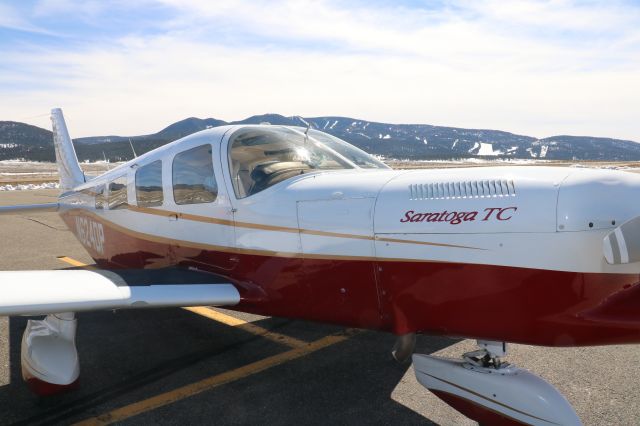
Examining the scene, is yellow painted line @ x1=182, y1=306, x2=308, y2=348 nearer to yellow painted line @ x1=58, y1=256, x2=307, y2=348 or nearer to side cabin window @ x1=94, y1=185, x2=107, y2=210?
yellow painted line @ x1=58, y1=256, x2=307, y2=348

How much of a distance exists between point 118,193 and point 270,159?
2.62 meters

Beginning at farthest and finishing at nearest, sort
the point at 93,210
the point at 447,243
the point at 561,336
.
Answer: the point at 93,210 < the point at 447,243 < the point at 561,336

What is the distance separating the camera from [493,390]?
324 cm

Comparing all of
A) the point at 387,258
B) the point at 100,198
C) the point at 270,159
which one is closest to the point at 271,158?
the point at 270,159

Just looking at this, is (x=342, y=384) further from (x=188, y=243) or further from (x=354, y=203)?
(x=188, y=243)

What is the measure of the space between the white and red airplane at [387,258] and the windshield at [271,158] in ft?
0.05

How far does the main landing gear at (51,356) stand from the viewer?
4.04m

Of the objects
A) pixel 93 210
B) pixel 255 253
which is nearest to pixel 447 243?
pixel 255 253

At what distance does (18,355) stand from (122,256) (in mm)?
1627

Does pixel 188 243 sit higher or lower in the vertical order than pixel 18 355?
higher

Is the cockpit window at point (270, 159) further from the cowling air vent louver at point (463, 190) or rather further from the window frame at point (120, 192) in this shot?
the window frame at point (120, 192)

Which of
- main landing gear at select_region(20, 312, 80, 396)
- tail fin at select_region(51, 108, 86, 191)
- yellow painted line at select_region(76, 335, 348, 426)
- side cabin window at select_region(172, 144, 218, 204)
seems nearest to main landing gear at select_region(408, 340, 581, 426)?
yellow painted line at select_region(76, 335, 348, 426)

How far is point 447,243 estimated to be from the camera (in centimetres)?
318

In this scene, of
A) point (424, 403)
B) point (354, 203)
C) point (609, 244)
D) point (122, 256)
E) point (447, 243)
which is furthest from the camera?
point (122, 256)
